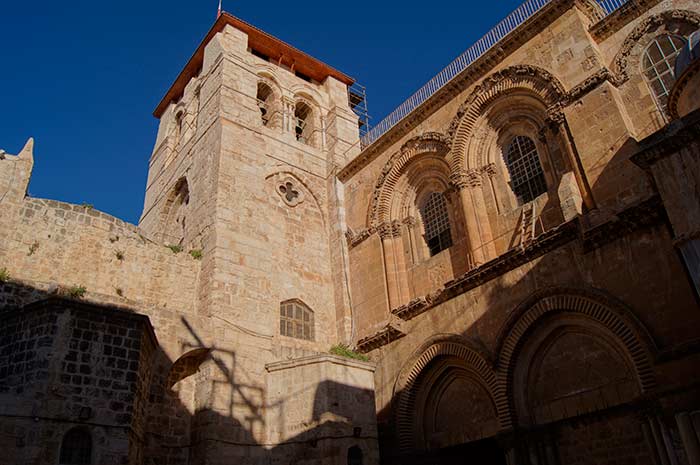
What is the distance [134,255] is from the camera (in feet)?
49.2

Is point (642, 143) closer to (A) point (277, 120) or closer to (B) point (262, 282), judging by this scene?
(B) point (262, 282)

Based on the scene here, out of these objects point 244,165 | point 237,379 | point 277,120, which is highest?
point 277,120

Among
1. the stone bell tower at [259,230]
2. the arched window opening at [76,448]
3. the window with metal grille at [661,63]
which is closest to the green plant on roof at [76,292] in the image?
the stone bell tower at [259,230]

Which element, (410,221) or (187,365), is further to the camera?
(410,221)

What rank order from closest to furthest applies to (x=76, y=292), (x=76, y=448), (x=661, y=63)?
(x=76, y=448) → (x=661, y=63) → (x=76, y=292)

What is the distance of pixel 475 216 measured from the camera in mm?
14984

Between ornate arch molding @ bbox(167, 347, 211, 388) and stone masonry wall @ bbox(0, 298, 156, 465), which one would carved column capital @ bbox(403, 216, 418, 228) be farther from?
stone masonry wall @ bbox(0, 298, 156, 465)

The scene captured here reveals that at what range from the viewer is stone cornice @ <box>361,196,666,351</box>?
1109cm

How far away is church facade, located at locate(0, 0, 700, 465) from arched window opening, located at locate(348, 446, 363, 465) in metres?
0.06

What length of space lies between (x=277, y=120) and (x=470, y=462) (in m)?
12.9

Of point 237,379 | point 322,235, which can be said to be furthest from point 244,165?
point 237,379

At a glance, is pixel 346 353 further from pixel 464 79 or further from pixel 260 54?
pixel 260 54

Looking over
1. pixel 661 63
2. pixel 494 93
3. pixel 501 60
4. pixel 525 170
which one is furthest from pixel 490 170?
pixel 661 63

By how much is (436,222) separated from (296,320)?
4.89 m
